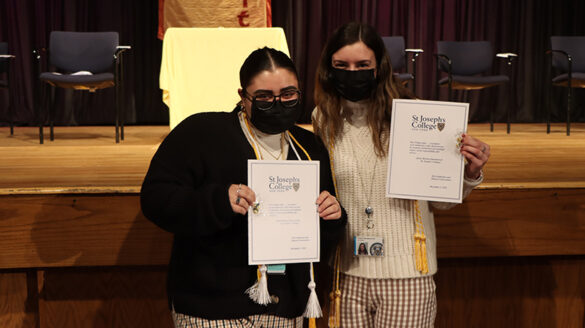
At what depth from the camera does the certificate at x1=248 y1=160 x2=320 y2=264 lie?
1.39 m

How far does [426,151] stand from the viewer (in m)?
1.57

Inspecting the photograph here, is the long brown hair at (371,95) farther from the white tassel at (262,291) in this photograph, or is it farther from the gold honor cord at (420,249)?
the white tassel at (262,291)

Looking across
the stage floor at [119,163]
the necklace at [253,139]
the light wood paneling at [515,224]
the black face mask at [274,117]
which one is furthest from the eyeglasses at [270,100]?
the light wood paneling at [515,224]

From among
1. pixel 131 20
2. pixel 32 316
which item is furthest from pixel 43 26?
pixel 32 316

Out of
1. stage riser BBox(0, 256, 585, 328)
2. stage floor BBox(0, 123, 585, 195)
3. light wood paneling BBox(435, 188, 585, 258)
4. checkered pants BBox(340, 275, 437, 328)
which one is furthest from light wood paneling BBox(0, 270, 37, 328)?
light wood paneling BBox(435, 188, 585, 258)

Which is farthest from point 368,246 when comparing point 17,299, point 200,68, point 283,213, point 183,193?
point 200,68

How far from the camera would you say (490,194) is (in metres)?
2.27

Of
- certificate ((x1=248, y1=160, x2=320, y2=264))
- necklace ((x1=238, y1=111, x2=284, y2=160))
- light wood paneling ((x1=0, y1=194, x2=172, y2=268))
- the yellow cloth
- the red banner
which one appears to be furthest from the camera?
the red banner

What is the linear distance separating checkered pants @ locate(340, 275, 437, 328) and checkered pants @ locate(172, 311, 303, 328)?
0.20m

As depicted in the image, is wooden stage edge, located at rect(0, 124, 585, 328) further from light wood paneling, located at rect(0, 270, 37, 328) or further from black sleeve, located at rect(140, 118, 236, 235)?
black sleeve, located at rect(140, 118, 236, 235)

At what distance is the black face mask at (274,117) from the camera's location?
1419mm

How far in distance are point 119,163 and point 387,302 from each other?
193 cm

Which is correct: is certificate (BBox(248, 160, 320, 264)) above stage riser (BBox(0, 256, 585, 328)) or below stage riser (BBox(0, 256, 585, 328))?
above

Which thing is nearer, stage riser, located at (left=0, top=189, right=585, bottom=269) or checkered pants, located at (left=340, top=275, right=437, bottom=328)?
checkered pants, located at (left=340, top=275, right=437, bottom=328)
